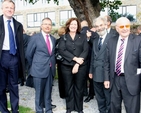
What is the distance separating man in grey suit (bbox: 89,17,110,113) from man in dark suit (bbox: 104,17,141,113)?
45 centimetres

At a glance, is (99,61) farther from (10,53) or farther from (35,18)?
(35,18)

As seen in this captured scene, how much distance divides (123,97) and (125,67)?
56 centimetres

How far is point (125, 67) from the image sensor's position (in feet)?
12.8

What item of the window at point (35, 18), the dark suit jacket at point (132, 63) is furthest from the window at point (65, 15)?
the dark suit jacket at point (132, 63)

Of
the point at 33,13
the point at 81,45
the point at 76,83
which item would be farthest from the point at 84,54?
the point at 33,13

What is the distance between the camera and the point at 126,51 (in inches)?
154

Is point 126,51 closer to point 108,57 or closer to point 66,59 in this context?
point 108,57

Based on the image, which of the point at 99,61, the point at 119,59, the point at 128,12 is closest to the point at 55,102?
the point at 99,61

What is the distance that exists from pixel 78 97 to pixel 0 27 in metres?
2.25

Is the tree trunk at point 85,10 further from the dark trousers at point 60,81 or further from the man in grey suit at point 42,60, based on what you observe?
the man in grey suit at point 42,60

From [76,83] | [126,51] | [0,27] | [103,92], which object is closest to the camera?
[126,51]

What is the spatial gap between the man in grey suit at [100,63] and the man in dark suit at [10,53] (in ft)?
4.94

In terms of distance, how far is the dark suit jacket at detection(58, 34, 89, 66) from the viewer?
198 inches

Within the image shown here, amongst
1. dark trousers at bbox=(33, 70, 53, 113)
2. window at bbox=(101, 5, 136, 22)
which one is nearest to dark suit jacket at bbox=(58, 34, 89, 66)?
Result: dark trousers at bbox=(33, 70, 53, 113)
